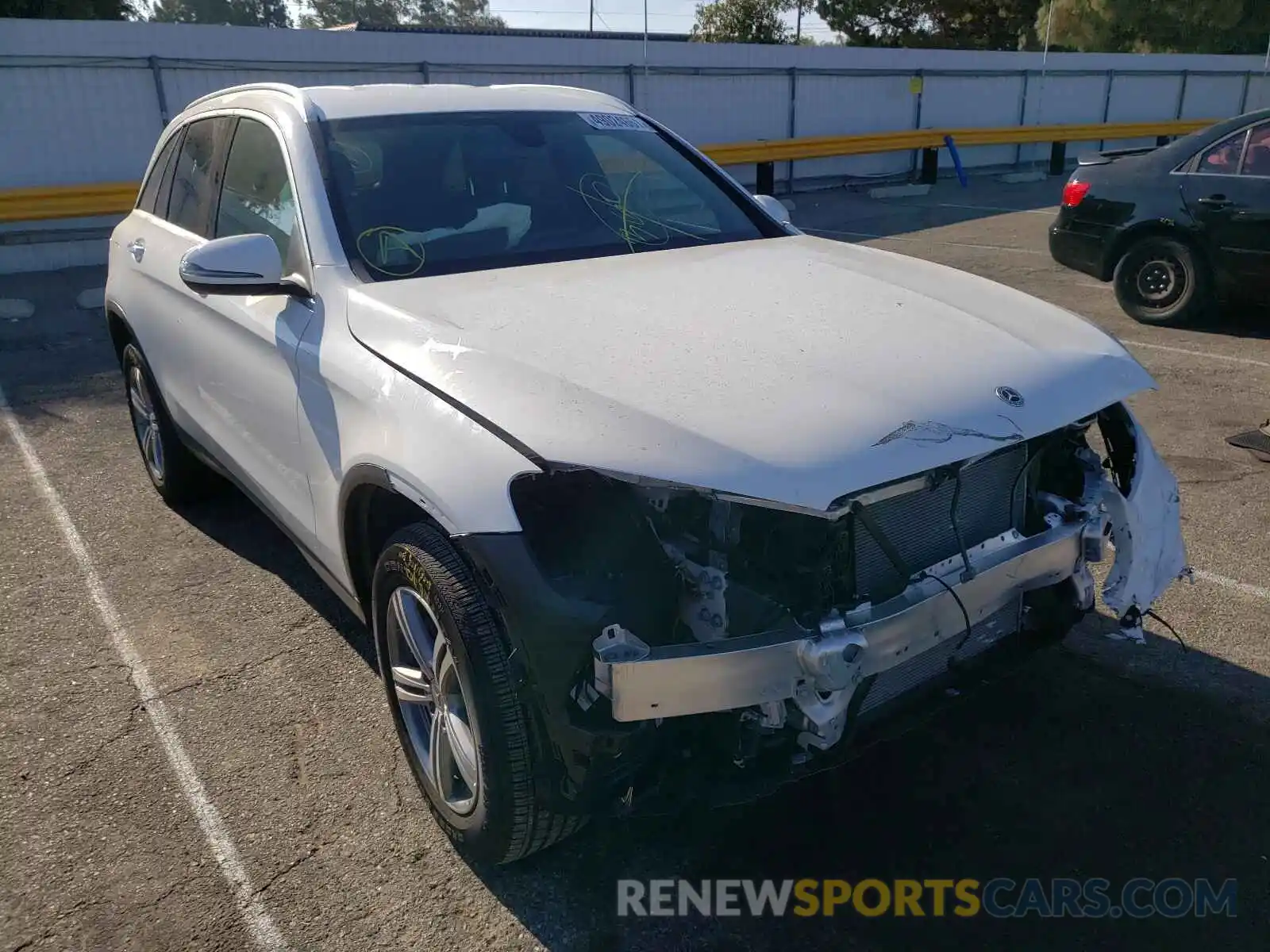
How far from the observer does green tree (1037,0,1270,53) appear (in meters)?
37.3

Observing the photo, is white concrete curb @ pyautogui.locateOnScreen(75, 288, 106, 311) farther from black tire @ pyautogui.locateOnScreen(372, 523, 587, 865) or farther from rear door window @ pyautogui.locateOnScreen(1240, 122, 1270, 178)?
rear door window @ pyautogui.locateOnScreen(1240, 122, 1270, 178)

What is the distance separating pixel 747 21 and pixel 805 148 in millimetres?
31521

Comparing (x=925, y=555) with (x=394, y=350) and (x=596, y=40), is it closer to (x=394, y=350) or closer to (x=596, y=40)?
(x=394, y=350)

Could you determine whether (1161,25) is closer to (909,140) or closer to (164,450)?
(909,140)


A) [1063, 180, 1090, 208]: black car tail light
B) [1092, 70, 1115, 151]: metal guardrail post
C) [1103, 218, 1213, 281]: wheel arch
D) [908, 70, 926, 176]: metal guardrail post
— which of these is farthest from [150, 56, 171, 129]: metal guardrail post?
[1092, 70, 1115, 151]: metal guardrail post

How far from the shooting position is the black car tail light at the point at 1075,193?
860 cm

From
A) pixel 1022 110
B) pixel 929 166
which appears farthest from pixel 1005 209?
pixel 1022 110

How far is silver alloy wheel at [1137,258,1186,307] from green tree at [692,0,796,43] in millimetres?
39875

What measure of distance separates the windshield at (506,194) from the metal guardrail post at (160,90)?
12.1m

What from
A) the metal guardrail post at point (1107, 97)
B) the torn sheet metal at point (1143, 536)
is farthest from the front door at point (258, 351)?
the metal guardrail post at point (1107, 97)

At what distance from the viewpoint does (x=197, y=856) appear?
2918mm

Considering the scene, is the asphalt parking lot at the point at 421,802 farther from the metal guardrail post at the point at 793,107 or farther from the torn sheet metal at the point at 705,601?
the metal guardrail post at the point at 793,107

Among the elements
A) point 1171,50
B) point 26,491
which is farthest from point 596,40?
point 1171,50

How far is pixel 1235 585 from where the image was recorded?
420cm
